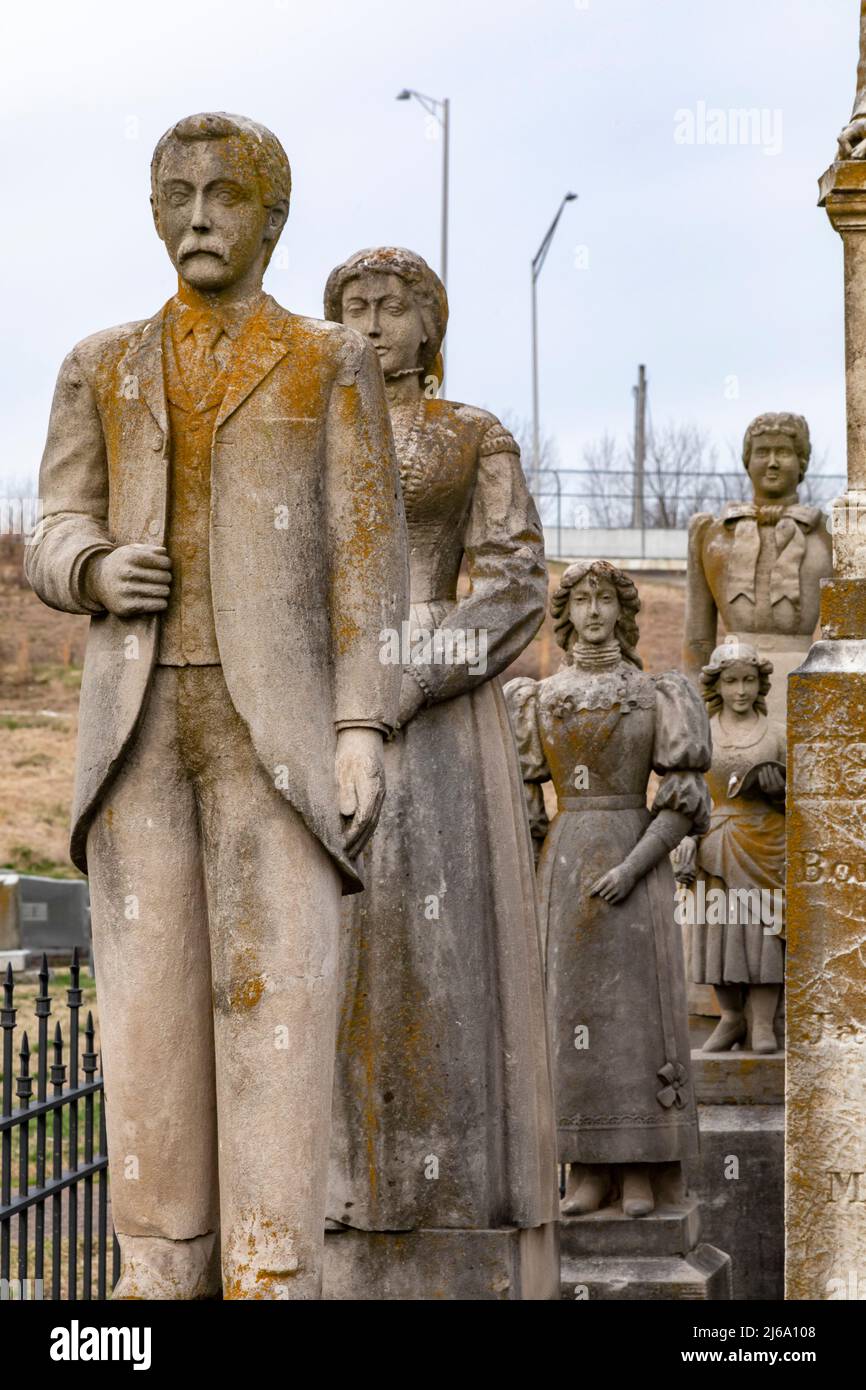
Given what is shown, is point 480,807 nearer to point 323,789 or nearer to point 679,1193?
point 323,789

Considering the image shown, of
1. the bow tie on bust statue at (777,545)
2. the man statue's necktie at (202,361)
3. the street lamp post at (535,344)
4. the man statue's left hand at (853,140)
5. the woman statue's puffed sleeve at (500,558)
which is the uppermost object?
the street lamp post at (535,344)

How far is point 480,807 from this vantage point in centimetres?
667

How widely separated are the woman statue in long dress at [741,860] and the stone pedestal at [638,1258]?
1.61 m

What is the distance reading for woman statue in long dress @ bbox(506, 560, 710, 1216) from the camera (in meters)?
8.05

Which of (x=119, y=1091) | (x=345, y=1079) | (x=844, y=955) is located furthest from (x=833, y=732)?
(x=119, y=1091)

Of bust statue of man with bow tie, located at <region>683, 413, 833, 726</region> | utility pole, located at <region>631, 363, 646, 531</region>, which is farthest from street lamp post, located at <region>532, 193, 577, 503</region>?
bust statue of man with bow tie, located at <region>683, 413, 833, 726</region>

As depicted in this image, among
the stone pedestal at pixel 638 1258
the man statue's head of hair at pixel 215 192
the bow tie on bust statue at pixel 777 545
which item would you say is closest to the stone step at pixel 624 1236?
the stone pedestal at pixel 638 1258

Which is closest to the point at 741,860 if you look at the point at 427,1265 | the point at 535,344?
the point at 427,1265

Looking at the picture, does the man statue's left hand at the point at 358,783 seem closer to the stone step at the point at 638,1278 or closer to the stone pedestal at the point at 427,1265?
the stone pedestal at the point at 427,1265

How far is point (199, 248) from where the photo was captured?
212 inches

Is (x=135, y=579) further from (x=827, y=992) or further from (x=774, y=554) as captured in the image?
(x=774, y=554)

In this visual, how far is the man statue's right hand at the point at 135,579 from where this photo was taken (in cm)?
530

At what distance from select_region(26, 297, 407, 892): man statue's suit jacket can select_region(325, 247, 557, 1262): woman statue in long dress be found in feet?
3.70

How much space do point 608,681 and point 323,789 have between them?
9.65 feet
